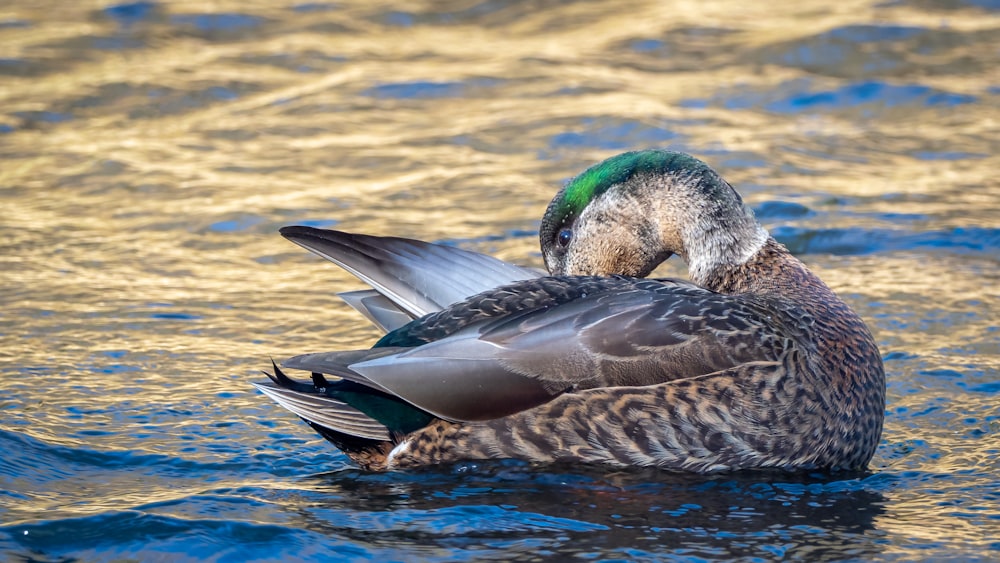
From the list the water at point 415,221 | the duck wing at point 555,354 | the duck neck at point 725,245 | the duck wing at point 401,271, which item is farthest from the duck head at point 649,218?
the water at point 415,221

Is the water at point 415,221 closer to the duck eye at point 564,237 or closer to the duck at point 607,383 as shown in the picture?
the duck at point 607,383

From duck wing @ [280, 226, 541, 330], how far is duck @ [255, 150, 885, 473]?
0.04m

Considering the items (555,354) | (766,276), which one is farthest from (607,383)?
(766,276)

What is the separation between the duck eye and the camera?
527 cm

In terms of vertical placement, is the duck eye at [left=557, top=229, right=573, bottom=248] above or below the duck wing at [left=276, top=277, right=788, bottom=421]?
above

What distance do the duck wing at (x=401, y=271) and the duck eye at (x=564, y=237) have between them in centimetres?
27

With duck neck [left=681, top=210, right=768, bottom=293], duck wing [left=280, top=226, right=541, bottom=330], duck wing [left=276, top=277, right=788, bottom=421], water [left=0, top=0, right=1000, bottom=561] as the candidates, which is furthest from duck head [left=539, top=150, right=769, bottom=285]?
water [left=0, top=0, right=1000, bottom=561]

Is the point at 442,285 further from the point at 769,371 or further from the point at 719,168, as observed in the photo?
the point at 719,168

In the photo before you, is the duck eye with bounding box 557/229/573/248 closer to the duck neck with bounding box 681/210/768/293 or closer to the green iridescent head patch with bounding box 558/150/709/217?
the green iridescent head patch with bounding box 558/150/709/217

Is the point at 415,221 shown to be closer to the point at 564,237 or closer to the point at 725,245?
the point at 564,237

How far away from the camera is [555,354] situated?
439cm

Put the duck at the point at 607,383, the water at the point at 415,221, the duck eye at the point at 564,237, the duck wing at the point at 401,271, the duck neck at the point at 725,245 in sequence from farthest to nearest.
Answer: the duck eye at the point at 564,237 → the duck neck at the point at 725,245 → the duck wing at the point at 401,271 → the duck at the point at 607,383 → the water at the point at 415,221

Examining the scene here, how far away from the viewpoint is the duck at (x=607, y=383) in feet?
14.3

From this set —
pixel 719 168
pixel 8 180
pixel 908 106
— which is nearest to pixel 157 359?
pixel 8 180
